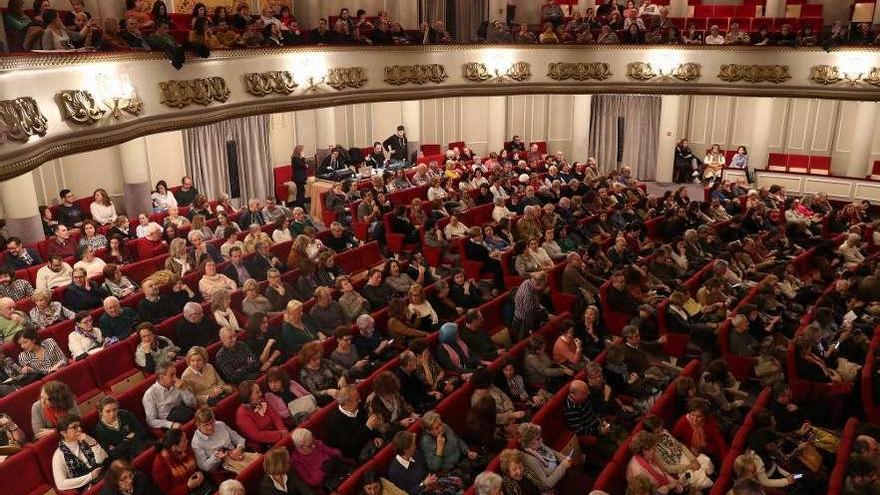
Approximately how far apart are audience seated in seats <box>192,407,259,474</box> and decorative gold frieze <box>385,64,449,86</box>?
→ 8.63 meters

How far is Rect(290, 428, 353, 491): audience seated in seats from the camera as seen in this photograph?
13.5 feet

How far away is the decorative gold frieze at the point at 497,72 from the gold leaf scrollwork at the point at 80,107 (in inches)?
292

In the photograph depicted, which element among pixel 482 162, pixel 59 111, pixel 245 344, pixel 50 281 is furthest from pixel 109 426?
pixel 482 162

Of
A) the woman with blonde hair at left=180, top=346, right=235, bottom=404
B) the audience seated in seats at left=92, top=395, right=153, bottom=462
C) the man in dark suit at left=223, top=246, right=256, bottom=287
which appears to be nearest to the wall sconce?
the man in dark suit at left=223, top=246, right=256, bottom=287

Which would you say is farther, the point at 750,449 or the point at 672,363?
the point at 672,363

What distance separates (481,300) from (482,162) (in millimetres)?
6902

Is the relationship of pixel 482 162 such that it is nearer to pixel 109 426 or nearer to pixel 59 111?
pixel 59 111

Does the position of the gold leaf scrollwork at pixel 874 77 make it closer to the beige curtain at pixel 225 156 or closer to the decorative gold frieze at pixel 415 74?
the decorative gold frieze at pixel 415 74

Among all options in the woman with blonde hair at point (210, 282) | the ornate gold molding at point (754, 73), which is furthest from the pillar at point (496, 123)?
the woman with blonde hair at point (210, 282)

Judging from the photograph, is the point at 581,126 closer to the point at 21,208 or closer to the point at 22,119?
the point at 21,208

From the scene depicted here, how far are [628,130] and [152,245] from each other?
11617 mm

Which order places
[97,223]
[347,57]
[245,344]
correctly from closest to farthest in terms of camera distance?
[245,344]
[97,223]
[347,57]

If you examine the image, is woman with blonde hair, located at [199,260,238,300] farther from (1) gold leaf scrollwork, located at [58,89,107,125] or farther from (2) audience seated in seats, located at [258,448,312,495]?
(2) audience seated in seats, located at [258,448,312,495]

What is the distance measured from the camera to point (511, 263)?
7.96 m
